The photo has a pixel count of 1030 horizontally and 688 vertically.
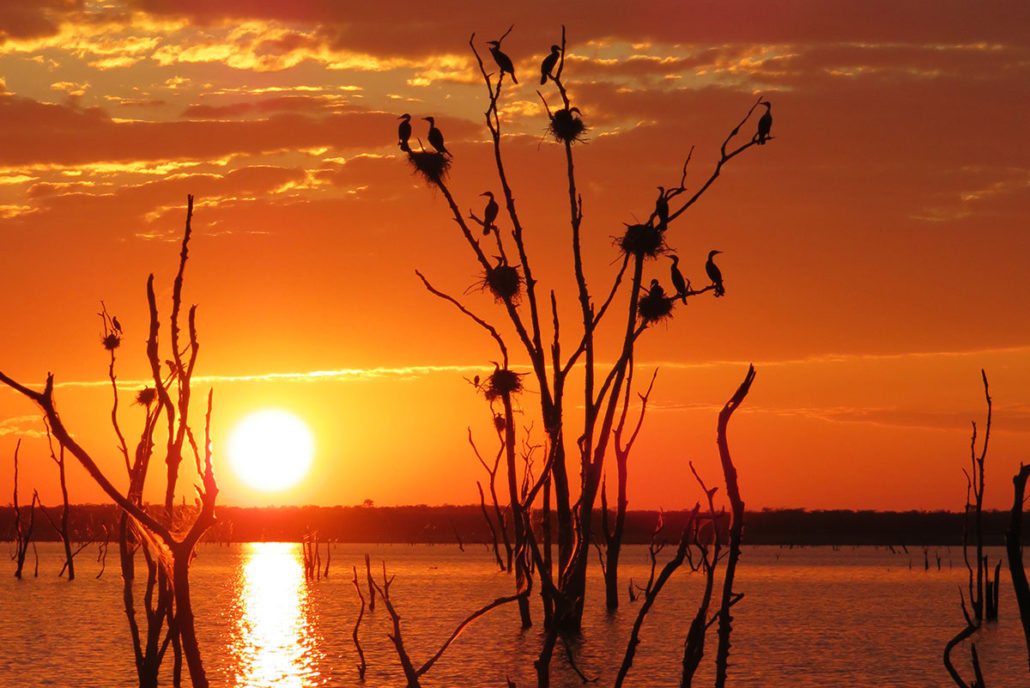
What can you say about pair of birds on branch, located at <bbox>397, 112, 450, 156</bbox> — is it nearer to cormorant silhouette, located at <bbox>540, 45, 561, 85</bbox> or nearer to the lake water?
cormorant silhouette, located at <bbox>540, 45, 561, 85</bbox>

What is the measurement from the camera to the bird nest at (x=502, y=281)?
21.9 meters

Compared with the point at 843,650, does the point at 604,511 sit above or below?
above

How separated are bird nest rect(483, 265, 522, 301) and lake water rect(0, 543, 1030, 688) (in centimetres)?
655

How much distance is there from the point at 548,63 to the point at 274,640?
16257 mm

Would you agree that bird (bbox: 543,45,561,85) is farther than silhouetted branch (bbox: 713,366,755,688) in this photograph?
Yes

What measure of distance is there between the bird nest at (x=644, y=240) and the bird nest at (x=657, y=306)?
0.83 m

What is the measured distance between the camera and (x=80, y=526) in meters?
147

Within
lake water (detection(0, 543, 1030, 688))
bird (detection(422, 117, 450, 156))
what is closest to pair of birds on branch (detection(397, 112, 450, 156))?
bird (detection(422, 117, 450, 156))

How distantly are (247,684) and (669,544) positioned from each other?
12000 centimetres

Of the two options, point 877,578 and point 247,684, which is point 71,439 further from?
point 877,578

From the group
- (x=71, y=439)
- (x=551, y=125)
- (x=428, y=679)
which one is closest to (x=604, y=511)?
(x=428, y=679)

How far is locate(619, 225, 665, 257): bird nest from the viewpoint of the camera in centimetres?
2078

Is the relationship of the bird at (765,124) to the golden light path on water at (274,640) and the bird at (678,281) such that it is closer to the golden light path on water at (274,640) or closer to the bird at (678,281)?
the bird at (678,281)

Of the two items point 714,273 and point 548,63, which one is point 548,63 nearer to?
point 548,63
